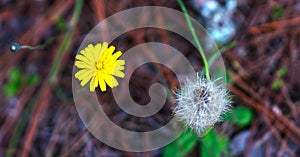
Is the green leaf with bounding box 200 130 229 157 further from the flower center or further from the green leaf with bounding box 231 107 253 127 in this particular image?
the flower center

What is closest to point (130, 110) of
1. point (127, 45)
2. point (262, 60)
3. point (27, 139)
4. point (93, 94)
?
point (93, 94)

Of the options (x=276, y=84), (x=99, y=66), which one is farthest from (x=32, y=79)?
(x=276, y=84)

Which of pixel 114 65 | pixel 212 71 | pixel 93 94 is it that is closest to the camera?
pixel 114 65

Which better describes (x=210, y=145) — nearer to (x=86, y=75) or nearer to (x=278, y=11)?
(x=86, y=75)

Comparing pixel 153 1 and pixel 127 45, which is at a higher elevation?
pixel 153 1

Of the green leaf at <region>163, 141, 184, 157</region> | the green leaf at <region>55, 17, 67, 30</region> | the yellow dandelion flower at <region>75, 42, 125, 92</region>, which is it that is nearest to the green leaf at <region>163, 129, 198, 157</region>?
the green leaf at <region>163, 141, 184, 157</region>

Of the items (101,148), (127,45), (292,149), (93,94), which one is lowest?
(292,149)

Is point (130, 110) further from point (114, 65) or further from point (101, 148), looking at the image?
point (114, 65)
